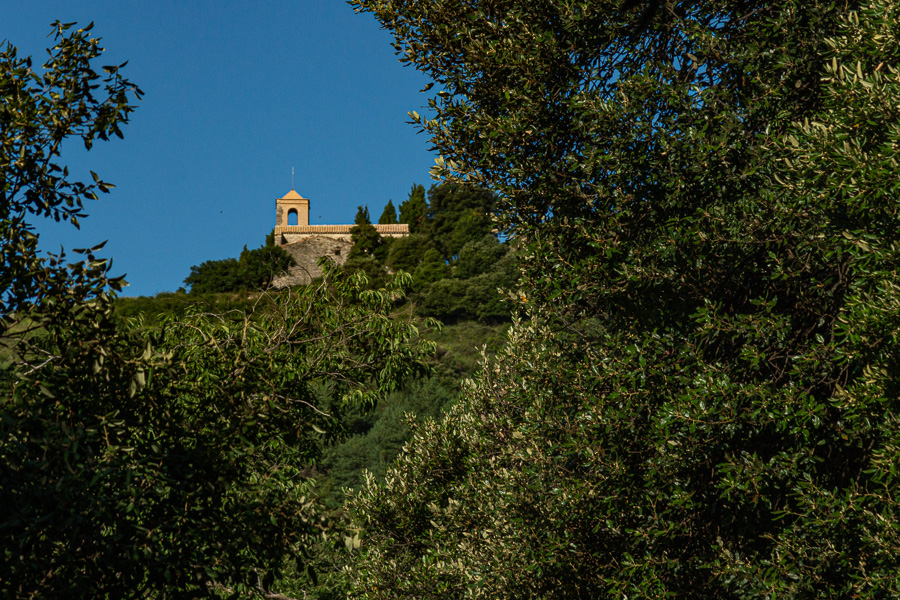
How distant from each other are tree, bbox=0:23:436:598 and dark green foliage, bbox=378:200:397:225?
78.6 metres

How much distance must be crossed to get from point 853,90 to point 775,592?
4322mm

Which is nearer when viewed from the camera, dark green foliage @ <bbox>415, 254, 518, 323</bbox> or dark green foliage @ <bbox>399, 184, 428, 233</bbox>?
dark green foliage @ <bbox>415, 254, 518, 323</bbox>

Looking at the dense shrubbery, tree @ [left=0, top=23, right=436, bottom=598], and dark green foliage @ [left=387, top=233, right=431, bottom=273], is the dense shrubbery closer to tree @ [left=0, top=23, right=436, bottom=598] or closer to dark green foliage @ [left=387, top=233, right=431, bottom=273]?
dark green foliage @ [left=387, top=233, right=431, bottom=273]

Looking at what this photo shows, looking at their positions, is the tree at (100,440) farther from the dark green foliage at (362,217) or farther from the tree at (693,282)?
Answer: the dark green foliage at (362,217)

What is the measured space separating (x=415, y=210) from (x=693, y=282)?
75.0m

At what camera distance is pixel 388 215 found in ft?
278

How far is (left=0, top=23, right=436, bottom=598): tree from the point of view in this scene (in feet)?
15.2

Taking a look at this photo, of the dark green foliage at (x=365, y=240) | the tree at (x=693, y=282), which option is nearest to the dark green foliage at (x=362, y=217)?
the dark green foliage at (x=365, y=240)

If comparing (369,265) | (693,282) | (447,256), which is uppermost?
(447,256)

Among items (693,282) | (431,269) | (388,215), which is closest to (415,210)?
(388,215)

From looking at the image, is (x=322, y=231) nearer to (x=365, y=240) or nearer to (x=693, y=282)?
(x=365, y=240)

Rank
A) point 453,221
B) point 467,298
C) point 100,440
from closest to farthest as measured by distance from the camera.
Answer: point 100,440 → point 467,298 → point 453,221

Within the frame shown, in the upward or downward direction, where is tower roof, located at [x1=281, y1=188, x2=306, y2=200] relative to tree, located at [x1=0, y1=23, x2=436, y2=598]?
upward

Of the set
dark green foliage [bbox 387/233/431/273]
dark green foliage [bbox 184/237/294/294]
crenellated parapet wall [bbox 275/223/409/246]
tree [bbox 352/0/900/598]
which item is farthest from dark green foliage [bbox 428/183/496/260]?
tree [bbox 352/0/900/598]
